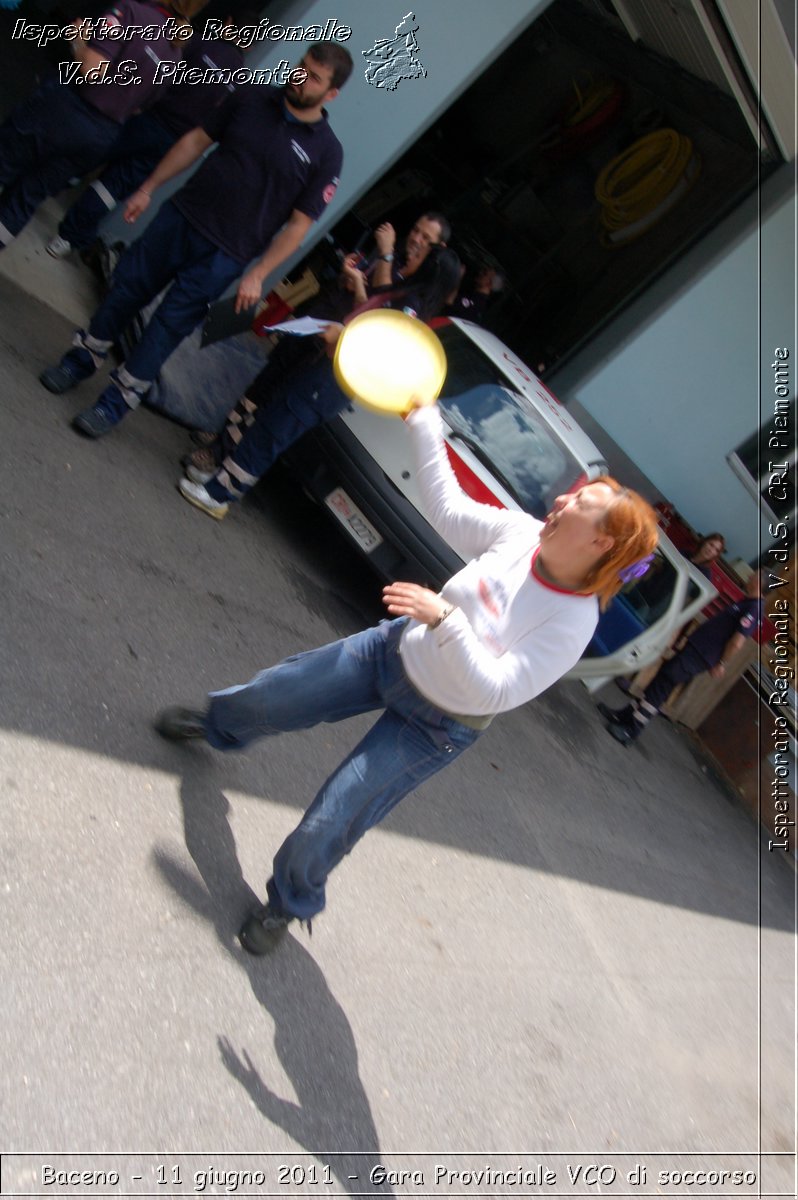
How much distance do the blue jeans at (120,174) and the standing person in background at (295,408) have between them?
1.79 m

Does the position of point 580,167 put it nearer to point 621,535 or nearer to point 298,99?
point 298,99

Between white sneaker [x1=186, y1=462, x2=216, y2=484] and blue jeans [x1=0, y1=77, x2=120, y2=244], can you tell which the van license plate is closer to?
white sneaker [x1=186, y1=462, x2=216, y2=484]

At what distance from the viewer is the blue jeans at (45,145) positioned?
15.5ft

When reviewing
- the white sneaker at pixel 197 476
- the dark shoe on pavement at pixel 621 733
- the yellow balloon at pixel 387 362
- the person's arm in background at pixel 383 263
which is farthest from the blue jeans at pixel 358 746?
the dark shoe on pavement at pixel 621 733

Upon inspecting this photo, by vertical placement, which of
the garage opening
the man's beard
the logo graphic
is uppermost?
the garage opening

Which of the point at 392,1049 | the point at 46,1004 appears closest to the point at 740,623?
the point at 392,1049

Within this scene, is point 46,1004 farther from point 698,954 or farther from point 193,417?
point 698,954

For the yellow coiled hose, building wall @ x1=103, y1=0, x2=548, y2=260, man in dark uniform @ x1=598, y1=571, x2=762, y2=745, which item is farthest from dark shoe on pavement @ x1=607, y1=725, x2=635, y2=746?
the yellow coiled hose

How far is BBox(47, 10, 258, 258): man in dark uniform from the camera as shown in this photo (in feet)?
19.2

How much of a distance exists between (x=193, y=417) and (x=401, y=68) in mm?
3038

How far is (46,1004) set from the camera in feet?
8.03

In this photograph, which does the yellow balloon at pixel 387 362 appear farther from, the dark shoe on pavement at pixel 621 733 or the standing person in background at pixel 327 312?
the dark shoe on pavement at pixel 621 733

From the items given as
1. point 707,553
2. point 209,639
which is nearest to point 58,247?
point 209,639

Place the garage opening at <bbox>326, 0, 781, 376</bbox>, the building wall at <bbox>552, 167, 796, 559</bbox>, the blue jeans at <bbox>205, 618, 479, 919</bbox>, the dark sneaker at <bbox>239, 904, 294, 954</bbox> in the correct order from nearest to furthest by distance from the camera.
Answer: the blue jeans at <bbox>205, 618, 479, 919</bbox>
the dark sneaker at <bbox>239, 904, 294, 954</bbox>
the building wall at <bbox>552, 167, 796, 559</bbox>
the garage opening at <bbox>326, 0, 781, 376</bbox>
